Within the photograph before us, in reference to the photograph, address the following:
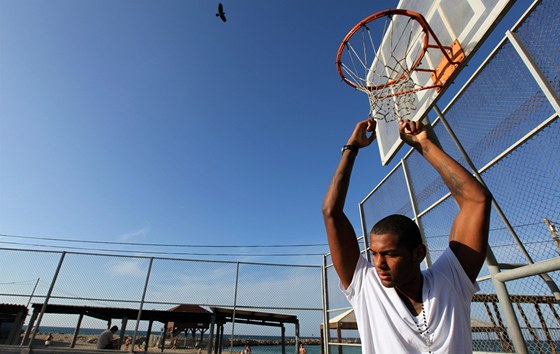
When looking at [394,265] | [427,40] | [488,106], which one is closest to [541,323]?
[488,106]

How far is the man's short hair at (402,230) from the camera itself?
4.65 ft

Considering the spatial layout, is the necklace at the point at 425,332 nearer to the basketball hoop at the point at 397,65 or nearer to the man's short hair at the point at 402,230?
the man's short hair at the point at 402,230

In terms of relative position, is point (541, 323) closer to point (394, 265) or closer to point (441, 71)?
point (394, 265)

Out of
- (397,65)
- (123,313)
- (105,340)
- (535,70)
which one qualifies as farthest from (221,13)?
(123,313)

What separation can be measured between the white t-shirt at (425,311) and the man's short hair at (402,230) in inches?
6.9

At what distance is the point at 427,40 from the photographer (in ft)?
13.7

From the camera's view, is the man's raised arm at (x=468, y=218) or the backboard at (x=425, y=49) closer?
the man's raised arm at (x=468, y=218)

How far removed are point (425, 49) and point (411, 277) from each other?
12.5ft

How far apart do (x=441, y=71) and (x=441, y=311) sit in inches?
132

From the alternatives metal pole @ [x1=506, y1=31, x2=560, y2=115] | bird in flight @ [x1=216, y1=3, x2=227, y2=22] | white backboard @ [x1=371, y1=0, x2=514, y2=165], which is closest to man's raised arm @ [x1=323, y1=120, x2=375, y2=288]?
metal pole @ [x1=506, y1=31, x2=560, y2=115]

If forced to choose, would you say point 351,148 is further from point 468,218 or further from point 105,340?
point 105,340

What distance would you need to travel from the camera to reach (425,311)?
1299mm

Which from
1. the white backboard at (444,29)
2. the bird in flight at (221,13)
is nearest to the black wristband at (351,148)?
the white backboard at (444,29)

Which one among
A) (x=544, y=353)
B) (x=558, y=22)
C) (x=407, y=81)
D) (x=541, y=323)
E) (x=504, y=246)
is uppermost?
(x=407, y=81)
